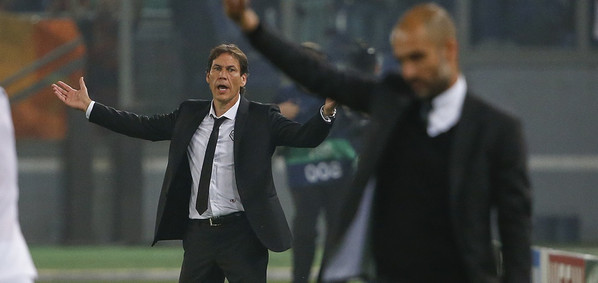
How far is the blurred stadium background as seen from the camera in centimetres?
1738

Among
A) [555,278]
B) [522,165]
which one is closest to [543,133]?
Answer: [555,278]

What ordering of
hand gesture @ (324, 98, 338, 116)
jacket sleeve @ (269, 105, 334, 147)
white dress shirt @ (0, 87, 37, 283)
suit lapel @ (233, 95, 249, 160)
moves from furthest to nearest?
suit lapel @ (233, 95, 249, 160) → jacket sleeve @ (269, 105, 334, 147) → hand gesture @ (324, 98, 338, 116) → white dress shirt @ (0, 87, 37, 283)

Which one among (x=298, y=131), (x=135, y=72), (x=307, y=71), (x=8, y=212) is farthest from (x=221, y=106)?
(x=135, y=72)

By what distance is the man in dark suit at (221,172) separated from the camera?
751 centimetres

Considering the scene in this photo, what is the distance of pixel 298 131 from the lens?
7531 mm

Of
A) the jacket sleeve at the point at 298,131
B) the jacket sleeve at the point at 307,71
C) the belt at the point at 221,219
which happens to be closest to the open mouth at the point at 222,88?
the jacket sleeve at the point at 298,131

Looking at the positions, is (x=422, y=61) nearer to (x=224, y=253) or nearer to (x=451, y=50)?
(x=451, y=50)

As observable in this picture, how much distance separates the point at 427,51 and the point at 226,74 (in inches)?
133

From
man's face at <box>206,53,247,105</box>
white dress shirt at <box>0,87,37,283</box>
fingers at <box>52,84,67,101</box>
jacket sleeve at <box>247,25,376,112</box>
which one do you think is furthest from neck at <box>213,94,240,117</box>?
jacket sleeve at <box>247,25,376,112</box>

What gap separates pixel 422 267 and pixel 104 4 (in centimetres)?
1330

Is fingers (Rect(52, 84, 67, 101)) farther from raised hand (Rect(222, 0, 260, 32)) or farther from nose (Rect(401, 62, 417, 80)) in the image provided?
nose (Rect(401, 62, 417, 80))

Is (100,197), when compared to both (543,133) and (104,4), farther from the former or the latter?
(543,133)

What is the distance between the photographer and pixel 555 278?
882 cm

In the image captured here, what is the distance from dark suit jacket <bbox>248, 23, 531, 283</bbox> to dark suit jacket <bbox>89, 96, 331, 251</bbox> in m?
2.76
